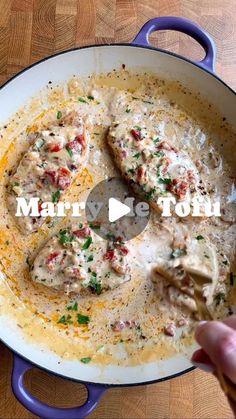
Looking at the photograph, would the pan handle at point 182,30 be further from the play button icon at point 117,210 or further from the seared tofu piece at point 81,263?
the seared tofu piece at point 81,263

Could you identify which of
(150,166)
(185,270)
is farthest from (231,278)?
(150,166)

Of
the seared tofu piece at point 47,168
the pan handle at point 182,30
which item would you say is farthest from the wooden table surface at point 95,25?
the seared tofu piece at point 47,168

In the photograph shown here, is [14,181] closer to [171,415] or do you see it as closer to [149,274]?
[149,274]

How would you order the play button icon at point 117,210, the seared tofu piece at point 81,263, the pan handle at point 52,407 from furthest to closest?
1. the play button icon at point 117,210
2. the seared tofu piece at point 81,263
3. the pan handle at point 52,407

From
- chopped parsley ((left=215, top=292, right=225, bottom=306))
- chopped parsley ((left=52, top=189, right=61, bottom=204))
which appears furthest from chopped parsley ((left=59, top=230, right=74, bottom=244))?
chopped parsley ((left=215, top=292, right=225, bottom=306))

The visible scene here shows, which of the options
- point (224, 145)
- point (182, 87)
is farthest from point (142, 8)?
point (224, 145)

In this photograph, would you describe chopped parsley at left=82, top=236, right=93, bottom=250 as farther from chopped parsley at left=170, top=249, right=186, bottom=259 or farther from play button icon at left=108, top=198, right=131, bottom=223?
chopped parsley at left=170, top=249, right=186, bottom=259
